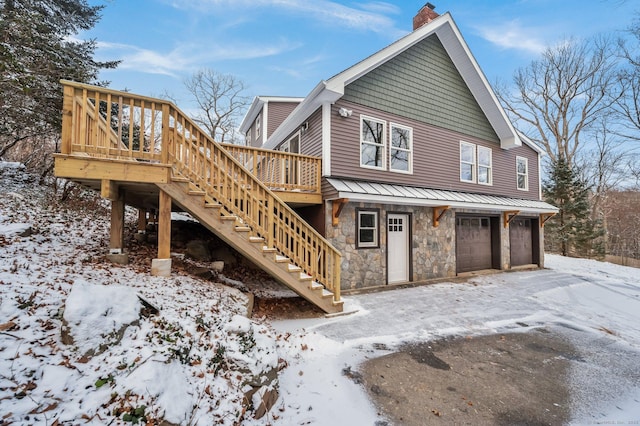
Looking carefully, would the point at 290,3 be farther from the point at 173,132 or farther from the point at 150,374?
the point at 150,374

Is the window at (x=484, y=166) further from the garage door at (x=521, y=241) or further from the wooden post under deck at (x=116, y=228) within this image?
the wooden post under deck at (x=116, y=228)

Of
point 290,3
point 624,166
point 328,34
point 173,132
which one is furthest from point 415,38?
point 624,166

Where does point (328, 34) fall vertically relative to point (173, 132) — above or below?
above

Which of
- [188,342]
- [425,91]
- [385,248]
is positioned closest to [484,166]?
[425,91]

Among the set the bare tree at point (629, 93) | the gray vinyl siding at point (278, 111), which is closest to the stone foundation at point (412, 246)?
the gray vinyl siding at point (278, 111)

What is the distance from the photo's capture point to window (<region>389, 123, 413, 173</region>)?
8.12 meters

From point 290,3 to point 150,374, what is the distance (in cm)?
1150

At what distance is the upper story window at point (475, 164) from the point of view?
974 cm

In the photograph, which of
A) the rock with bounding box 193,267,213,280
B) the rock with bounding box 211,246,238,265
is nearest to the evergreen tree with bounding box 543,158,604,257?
the rock with bounding box 211,246,238,265

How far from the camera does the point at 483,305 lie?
6.14 meters

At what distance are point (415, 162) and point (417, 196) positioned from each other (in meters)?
1.50

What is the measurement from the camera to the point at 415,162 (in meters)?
8.45

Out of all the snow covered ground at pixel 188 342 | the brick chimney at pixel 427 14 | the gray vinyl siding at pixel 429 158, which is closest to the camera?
the snow covered ground at pixel 188 342

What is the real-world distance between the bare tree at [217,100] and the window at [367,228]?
61.8ft
